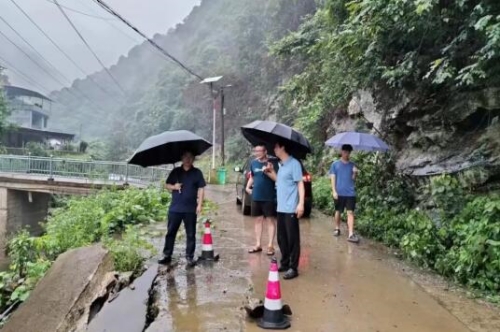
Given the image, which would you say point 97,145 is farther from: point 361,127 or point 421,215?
point 421,215

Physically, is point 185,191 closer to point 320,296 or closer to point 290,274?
point 290,274

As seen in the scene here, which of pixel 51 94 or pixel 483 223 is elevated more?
pixel 51 94

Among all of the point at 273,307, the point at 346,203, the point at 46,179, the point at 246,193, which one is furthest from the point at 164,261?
the point at 46,179

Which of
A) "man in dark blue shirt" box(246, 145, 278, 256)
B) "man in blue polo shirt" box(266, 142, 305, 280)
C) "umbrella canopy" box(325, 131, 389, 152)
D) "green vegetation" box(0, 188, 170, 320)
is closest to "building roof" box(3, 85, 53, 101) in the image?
"green vegetation" box(0, 188, 170, 320)

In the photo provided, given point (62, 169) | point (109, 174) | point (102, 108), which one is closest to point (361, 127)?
point (109, 174)

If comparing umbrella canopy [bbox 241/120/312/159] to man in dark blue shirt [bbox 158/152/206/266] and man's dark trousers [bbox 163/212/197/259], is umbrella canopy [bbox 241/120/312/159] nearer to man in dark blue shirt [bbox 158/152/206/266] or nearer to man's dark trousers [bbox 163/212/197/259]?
man in dark blue shirt [bbox 158/152/206/266]

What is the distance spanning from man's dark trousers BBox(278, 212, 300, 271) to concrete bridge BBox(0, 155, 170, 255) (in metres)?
15.6

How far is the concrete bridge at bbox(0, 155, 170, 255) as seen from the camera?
2092cm

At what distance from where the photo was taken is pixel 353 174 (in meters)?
7.30

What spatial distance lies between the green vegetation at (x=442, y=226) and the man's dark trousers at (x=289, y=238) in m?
1.95

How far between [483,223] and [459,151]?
7.08ft

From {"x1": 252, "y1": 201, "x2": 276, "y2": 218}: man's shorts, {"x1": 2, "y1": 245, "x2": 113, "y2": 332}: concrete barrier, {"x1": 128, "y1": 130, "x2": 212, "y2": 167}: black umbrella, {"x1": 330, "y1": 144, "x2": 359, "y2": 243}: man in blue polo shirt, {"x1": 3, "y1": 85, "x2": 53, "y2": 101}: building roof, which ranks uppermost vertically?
{"x1": 3, "y1": 85, "x2": 53, "y2": 101}: building roof

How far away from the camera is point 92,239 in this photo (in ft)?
26.7

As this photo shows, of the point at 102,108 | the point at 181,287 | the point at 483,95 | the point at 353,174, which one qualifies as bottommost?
the point at 181,287
